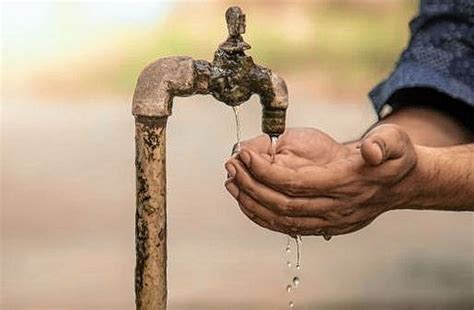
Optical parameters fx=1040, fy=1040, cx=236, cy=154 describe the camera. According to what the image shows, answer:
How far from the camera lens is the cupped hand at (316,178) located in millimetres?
858

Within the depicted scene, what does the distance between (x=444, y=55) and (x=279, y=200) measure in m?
0.29

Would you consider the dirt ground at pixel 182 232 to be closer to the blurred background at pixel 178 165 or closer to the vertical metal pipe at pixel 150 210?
the blurred background at pixel 178 165

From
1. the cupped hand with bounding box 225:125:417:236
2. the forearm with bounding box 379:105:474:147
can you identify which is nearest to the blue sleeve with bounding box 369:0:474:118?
the forearm with bounding box 379:105:474:147

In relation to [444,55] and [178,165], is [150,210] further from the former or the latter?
[178,165]

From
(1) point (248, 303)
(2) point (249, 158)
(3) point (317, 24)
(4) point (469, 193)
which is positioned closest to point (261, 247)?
(1) point (248, 303)

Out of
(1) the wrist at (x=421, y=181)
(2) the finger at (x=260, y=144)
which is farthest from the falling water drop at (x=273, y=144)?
(1) the wrist at (x=421, y=181)

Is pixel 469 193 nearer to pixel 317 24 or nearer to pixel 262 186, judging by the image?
pixel 262 186

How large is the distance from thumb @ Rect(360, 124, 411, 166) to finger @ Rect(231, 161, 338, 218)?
7cm

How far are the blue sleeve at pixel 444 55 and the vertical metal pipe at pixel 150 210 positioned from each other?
337mm

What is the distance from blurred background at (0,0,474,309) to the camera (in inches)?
80.9

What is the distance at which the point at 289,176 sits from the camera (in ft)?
2.83

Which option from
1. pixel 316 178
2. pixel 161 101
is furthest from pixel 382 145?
pixel 161 101

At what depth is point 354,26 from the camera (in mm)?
2098

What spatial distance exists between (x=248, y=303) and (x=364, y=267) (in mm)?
255
